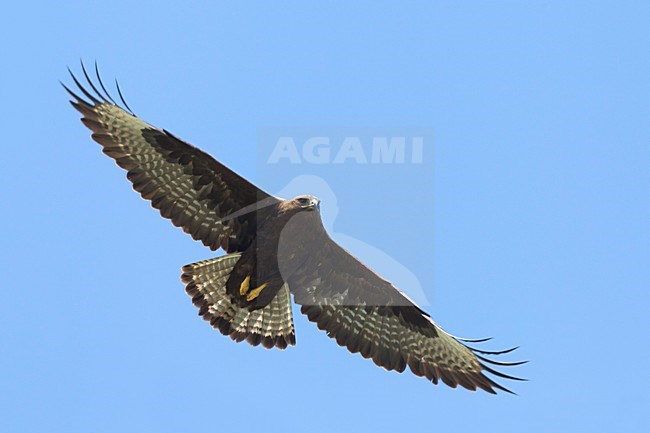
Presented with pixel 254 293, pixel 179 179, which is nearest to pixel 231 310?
pixel 254 293

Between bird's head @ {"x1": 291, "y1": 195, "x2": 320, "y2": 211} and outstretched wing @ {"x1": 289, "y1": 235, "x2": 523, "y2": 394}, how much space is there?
1.03 meters

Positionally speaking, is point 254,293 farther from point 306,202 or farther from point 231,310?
point 306,202

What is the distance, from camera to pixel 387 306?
1625cm

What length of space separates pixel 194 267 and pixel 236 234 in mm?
664

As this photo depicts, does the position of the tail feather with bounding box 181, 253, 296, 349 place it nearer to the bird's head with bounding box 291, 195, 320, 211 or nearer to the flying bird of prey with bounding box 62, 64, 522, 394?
the flying bird of prey with bounding box 62, 64, 522, 394

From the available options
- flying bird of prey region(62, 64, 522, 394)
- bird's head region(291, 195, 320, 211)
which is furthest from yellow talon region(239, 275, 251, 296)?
bird's head region(291, 195, 320, 211)

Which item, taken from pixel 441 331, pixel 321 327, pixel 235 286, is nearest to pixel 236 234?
pixel 235 286

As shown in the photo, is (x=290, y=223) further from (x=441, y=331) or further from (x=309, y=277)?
(x=441, y=331)

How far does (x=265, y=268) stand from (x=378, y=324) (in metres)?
1.72

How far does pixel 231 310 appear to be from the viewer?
52.6 ft

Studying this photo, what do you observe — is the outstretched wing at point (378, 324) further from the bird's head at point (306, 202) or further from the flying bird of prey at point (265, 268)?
the bird's head at point (306, 202)

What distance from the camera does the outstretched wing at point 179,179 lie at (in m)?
15.5

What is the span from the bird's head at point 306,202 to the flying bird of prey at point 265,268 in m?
0.01

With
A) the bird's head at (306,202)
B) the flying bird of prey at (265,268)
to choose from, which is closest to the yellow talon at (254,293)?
the flying bird of prey at (265,268)
